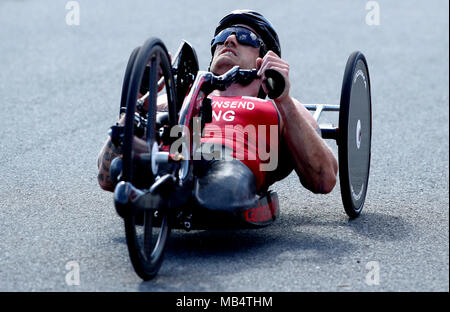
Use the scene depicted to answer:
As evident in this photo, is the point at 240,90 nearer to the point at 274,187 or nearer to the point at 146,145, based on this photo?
the point at 274,187

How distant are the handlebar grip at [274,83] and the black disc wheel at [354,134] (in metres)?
0.37

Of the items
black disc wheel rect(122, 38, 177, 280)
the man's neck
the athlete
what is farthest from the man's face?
black disc wheel rect(122, 38, 177, 280)

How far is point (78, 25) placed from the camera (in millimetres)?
11812

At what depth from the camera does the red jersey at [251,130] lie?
451cm

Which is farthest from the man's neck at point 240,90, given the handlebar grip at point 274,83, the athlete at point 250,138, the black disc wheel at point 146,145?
the black disc wheel at point 146,145

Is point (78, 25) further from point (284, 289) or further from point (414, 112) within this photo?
point (284, 289)

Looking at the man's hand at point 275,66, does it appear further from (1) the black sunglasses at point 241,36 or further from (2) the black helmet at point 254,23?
(2) the black helmet at point 254,23

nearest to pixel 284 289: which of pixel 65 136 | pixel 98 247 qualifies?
pixel 98 247

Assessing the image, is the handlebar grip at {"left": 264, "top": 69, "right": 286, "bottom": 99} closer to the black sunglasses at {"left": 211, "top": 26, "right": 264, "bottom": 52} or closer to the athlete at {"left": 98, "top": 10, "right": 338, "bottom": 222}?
the athlete at {"left": 98, "top": 10, "right": 338, "bottom": 222}

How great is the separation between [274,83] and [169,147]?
669mm

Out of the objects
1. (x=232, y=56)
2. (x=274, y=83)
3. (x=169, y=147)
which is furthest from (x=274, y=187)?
(x=169, y=147)

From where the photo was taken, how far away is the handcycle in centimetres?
362

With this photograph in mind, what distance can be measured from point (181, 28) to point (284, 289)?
828 centimetres

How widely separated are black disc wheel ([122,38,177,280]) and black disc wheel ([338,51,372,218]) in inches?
37.1
